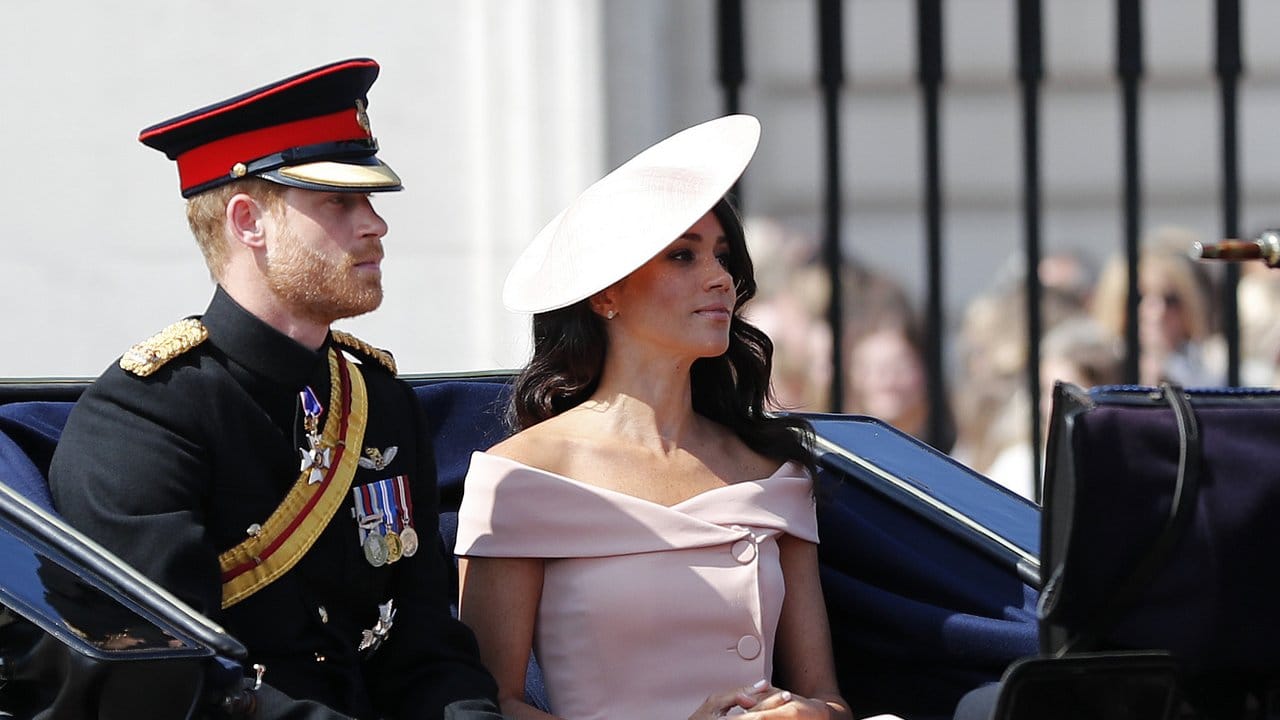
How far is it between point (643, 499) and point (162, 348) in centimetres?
67

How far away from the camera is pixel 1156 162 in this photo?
5.34m

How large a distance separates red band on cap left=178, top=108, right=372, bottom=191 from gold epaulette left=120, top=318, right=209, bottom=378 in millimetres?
195

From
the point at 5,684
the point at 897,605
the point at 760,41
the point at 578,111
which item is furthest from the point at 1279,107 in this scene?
the point at 5,684

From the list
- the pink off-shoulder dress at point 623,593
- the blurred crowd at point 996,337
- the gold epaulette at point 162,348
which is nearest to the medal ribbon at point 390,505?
the pink off-shoulder dress at point 623,593

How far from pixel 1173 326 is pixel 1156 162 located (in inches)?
16.8

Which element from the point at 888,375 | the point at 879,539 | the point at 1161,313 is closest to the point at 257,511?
the point at 879,539

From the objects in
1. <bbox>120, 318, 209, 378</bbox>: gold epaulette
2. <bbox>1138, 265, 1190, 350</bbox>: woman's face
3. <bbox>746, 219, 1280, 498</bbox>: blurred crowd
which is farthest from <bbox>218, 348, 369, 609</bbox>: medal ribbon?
<bbox>1138, 265, 1190, 350</bbox>: woman's face

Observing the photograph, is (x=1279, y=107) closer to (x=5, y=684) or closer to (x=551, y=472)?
(x=551, y=472)

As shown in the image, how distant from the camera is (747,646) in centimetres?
281

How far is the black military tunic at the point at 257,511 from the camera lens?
7.96 ft

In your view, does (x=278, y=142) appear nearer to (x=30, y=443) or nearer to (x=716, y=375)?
(x=30, y=443)

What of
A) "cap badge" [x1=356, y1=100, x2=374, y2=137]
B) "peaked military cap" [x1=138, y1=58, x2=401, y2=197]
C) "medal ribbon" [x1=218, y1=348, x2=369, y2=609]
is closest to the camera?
"medal ribbon" [x1=218, y1=348, x2=369, y2=609]

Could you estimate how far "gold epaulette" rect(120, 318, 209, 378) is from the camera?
2525 mm

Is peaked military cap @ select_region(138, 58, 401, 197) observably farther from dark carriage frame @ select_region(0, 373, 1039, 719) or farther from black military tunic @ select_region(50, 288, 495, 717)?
dark carriage frame @ select_region(0, 373, 1039, 719)
